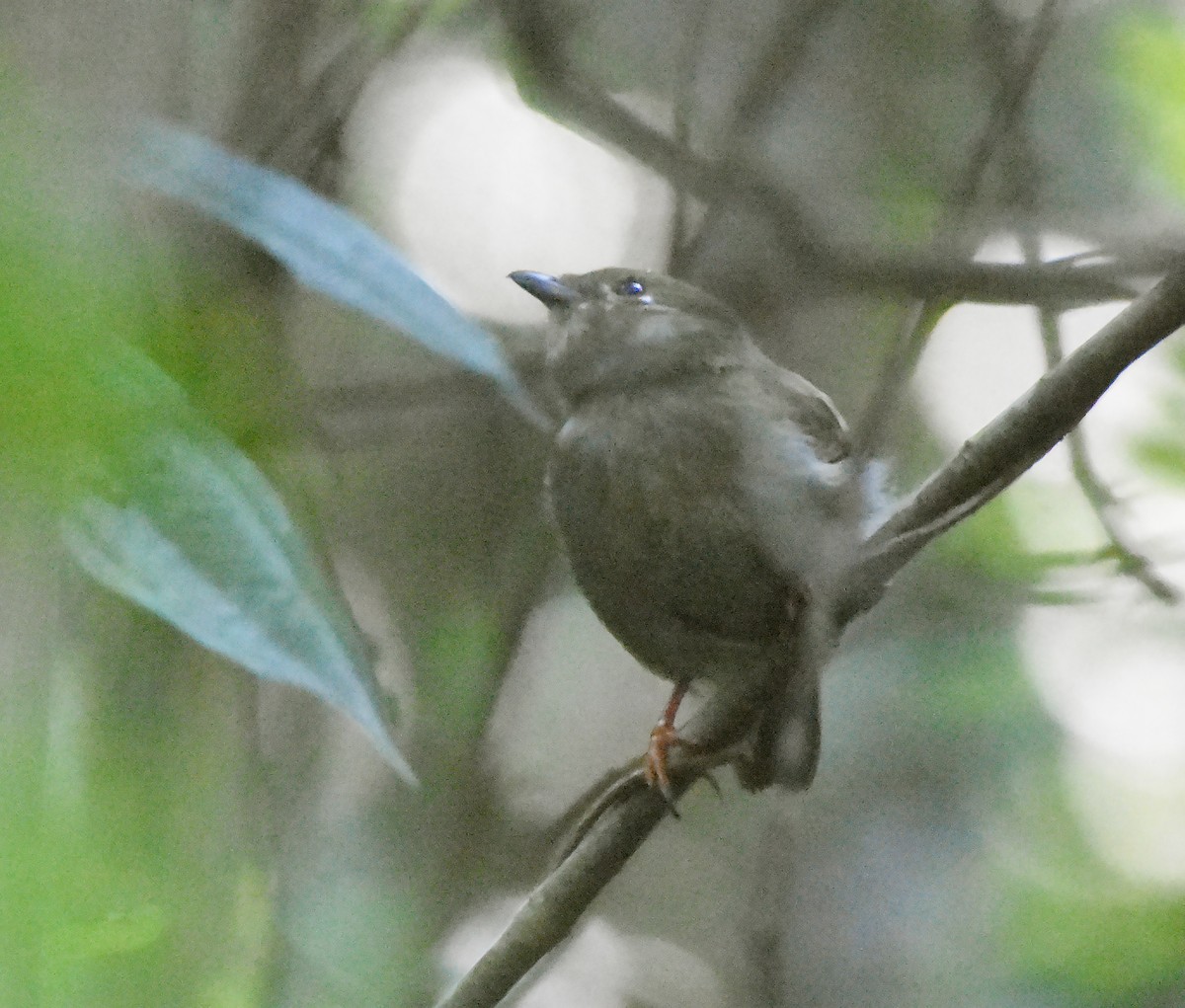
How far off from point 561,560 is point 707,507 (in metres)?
0.26

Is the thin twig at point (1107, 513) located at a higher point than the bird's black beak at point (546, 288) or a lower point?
lower

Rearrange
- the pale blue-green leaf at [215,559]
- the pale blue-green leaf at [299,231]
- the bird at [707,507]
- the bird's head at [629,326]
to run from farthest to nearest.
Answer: the bird's head at [629,326] → the bird at [707,507] → the pale blue-green leaf at [299,231] → the pale blue-green leaf at [215,559]

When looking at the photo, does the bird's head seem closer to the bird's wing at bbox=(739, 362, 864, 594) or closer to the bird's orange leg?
the bird's wing at bbox=(739, 362, 864, 594)

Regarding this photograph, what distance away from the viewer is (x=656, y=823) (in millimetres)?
1137

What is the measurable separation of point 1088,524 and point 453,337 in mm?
635

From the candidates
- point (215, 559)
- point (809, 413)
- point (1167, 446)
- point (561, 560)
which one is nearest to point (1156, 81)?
point (1167, 446)

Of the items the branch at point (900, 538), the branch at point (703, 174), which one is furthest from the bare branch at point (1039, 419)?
the branch at point (703, 174)

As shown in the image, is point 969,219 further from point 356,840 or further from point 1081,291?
point 356,840

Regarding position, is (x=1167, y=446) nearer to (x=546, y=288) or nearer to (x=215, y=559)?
(x=546, y=288)

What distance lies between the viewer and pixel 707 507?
116cm

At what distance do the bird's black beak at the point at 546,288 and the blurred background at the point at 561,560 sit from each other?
0.04m

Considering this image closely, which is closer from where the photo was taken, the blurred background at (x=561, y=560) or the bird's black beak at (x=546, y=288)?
the blurred background at (x=561, y=560)

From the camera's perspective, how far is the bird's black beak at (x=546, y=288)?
1.35 m

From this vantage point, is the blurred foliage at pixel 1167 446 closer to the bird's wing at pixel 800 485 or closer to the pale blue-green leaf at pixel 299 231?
the bird's wing at pixel 800 485
